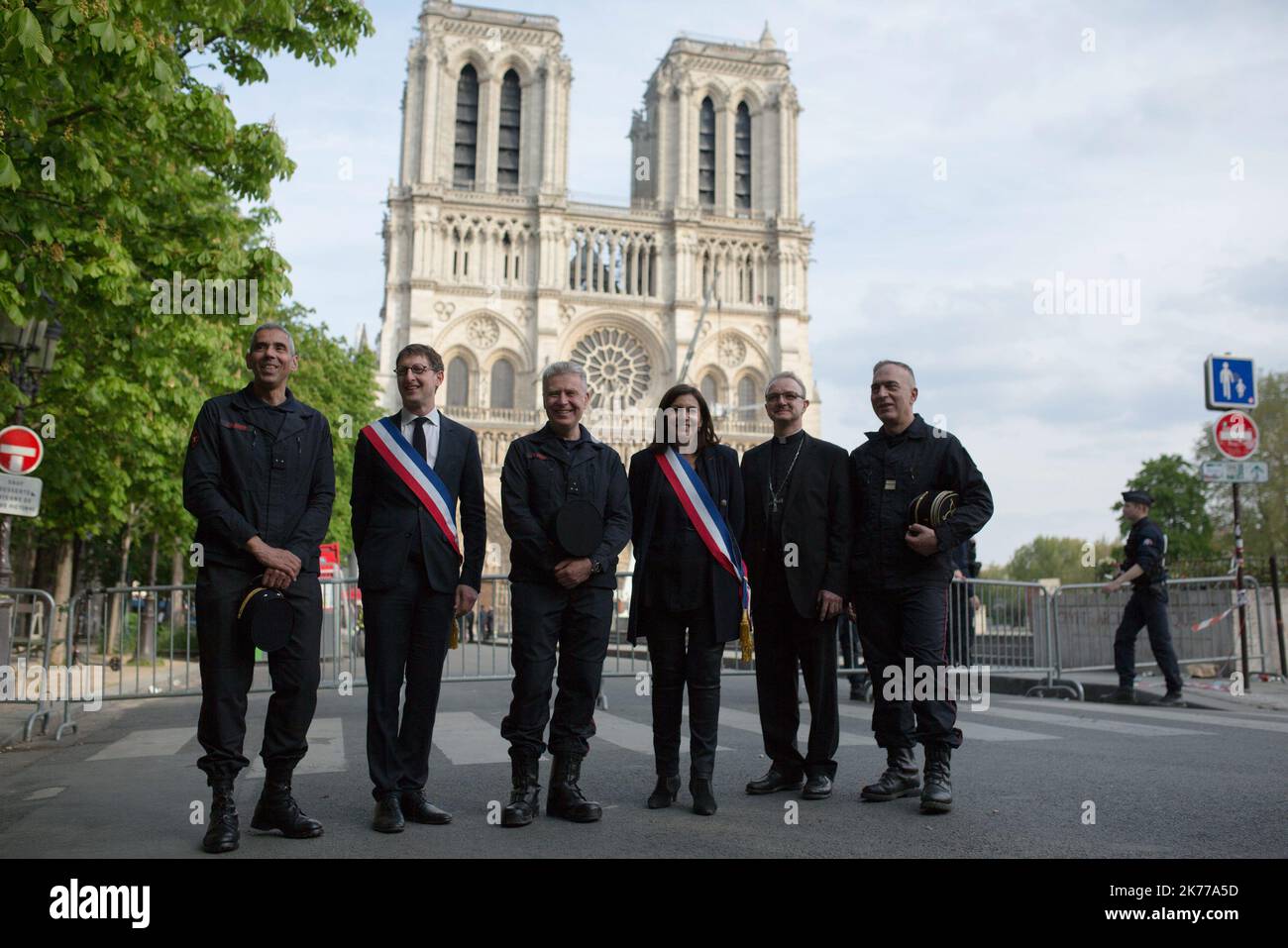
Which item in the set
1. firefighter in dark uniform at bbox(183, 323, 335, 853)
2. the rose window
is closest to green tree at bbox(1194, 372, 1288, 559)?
the rose window

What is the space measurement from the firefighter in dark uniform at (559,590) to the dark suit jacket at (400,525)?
207mm

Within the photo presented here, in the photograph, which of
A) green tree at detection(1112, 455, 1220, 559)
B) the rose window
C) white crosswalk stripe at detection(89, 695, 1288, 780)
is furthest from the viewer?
the rose window

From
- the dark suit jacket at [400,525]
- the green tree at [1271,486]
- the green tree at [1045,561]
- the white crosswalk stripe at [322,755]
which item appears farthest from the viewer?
the green tree at [1045,561]

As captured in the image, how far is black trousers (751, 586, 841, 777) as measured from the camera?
539 cm

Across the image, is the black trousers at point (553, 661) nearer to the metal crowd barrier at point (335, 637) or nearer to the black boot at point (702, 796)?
the black boot at point (702, 796)

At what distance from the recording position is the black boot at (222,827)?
4.21 metres

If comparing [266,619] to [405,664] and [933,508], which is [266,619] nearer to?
[405,664]

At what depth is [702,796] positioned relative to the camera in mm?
4906

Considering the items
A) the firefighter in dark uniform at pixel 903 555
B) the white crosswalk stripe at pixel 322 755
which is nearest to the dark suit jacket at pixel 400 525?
the white crosswalk stripe at pixel 322 755

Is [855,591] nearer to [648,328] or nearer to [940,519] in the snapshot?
[940,519]

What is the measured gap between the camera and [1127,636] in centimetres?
1084

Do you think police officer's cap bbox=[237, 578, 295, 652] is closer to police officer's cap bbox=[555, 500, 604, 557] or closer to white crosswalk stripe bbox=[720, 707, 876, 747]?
police officer's cap bbox=[555, 500, 604, 557]

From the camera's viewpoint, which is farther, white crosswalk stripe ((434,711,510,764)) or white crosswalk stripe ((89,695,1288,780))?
white crosswalk stripe ((89,695,1288,780))

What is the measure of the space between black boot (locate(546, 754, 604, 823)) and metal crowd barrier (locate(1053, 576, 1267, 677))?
955cm
